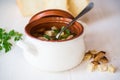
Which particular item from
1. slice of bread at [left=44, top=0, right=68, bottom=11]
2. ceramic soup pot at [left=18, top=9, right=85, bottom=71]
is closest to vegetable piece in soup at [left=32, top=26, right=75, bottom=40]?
ceramic soup pot at [left=18, top=9, right=85, bottom=71]

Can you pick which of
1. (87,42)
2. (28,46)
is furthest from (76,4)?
(28,46)

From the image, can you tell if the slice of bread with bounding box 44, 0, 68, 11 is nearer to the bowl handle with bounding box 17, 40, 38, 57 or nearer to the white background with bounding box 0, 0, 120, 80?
the white background with bounding box 0, 0, 120, 80

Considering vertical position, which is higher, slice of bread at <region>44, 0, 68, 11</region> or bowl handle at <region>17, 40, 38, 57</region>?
slice of bread at <region>44, 0, 68, 11</region>

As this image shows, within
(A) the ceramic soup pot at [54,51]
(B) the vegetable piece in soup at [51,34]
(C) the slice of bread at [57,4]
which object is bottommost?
(A) the ceramic soup pot at [54,51]

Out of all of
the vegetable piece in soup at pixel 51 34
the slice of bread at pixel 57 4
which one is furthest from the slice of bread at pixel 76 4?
the vegetable piece in soup at pixel 51 34

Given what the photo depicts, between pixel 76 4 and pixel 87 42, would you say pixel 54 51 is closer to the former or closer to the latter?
pixel 87 42

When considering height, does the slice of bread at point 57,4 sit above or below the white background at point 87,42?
above

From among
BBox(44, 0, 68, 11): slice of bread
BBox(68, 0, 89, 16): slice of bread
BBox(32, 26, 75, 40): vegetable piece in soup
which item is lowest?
BBox(32, 26, 75, 40): vegetable piece in soup

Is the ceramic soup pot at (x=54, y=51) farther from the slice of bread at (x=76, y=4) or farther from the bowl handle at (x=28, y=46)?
the slice of bread at (x=76, y=4)

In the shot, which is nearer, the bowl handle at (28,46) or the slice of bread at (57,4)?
the bowl handle at (28,46)

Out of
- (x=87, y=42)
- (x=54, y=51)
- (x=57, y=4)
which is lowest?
(x=54, y=51)
